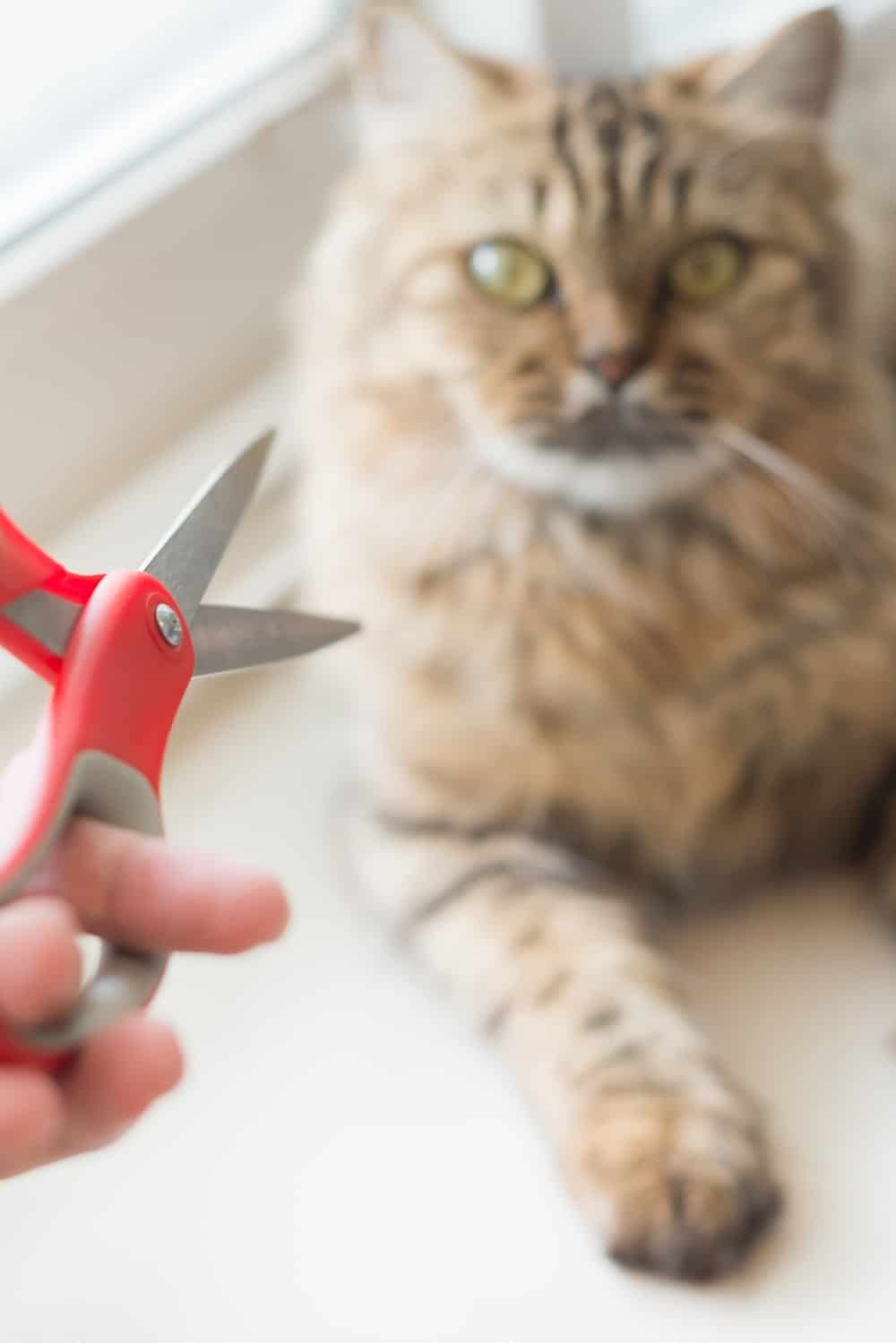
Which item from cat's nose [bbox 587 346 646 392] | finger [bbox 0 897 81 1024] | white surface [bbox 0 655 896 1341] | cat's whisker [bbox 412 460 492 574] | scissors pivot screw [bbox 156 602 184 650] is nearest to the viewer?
finger [bbox 0 897 81 1024]

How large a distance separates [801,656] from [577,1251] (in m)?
0.45

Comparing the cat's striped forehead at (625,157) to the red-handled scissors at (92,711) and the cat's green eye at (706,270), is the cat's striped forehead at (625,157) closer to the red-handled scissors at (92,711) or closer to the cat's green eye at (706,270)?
the cat's green eye at (706,270)

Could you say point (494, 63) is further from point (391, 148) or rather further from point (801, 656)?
point (801, 656)

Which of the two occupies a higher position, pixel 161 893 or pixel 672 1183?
pixel 161 893

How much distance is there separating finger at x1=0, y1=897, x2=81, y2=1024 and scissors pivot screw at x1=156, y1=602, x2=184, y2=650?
0.12m

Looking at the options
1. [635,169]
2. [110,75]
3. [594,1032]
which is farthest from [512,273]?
[594,1032]

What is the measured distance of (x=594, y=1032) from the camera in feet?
2.87

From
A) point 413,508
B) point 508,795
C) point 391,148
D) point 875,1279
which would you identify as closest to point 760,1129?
point 875,1279

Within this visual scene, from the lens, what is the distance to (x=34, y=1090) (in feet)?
1.41

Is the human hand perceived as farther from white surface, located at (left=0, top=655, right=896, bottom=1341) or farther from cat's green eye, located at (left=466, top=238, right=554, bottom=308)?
cat's green eye, located at (left=466, top=238, right=554, bottom=308)

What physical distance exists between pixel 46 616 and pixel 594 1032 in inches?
20.2

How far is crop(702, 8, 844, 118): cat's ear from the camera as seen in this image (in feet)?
3.13

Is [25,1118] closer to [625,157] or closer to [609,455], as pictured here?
[609,455]


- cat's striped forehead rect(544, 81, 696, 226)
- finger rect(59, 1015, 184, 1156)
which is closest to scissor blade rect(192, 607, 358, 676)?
finger rect(59, 1015, 184, 1156)
